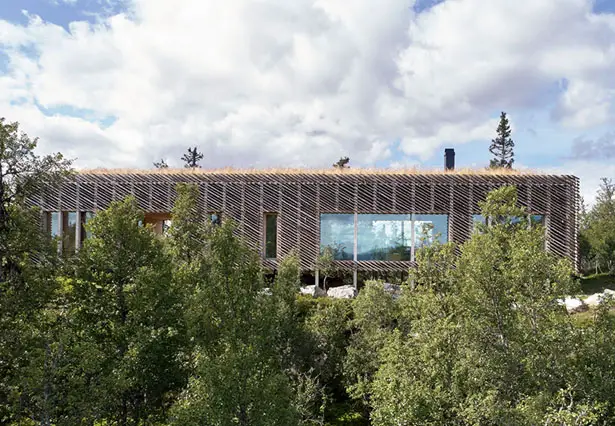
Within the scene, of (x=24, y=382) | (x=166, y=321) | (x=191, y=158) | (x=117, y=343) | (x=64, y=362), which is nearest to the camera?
(x=24, y=382)

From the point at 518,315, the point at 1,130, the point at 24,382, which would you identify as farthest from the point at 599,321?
the point at 1,130

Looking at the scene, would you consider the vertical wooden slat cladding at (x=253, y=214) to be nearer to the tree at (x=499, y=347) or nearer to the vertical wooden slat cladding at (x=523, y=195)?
the vertical wooden slat cladding at (x=523, y=195)

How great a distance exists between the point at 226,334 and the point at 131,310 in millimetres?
3748

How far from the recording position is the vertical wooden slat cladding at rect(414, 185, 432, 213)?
26.5 m

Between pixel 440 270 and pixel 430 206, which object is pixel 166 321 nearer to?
pixel 440 270

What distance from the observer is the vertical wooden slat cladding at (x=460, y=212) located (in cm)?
2634

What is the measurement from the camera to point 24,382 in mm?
9312

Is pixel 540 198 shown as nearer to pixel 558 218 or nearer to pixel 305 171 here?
pixel 558 218

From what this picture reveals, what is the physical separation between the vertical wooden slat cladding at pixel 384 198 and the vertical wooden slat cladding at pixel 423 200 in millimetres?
1514

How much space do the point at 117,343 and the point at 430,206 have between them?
63.4ft

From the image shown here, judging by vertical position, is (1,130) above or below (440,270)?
above

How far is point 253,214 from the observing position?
88.8ft

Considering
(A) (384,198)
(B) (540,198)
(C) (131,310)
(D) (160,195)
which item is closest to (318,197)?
(A) (384,198)

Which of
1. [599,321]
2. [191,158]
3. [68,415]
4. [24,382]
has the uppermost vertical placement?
[191,158]
